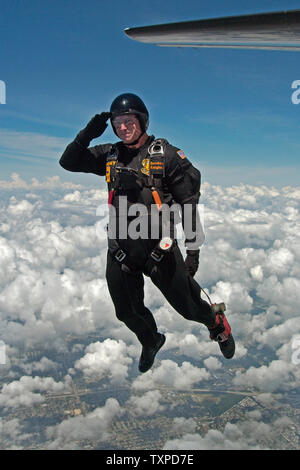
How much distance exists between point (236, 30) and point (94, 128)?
7.73ft

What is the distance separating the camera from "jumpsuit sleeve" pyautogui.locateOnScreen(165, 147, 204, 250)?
3656mm

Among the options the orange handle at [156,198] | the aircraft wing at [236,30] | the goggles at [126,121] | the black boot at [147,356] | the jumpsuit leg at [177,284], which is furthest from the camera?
the black boot at [147,356]

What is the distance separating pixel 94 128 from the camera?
144 inches

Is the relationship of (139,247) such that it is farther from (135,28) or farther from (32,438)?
(32,438)

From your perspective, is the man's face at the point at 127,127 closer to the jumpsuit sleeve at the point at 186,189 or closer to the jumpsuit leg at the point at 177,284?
the jumpsuit sleeve at the point at 186,189

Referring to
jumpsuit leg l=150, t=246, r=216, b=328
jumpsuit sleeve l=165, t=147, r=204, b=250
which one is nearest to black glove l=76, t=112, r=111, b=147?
jumpsuit sleeve l=165, t=147, r=204, b=250

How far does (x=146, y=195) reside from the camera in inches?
145

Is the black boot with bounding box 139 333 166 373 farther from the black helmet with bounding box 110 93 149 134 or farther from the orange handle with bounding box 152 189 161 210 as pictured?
the black helmet with bounding box 110 93 149 134

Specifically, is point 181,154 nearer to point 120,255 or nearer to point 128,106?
point 128,106

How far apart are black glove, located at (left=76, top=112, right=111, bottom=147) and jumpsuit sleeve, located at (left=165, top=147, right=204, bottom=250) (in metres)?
0.88

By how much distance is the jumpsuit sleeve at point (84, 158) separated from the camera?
155 inches

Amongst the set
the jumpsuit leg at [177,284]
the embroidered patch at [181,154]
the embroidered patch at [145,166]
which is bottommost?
the jumpsuit leg at [177,284]

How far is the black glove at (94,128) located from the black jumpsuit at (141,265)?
160mm

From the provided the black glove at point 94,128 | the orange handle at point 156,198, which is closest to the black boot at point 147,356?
the orange handle at point 156,198
